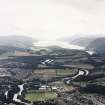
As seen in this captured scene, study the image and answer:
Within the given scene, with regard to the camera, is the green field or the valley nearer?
the green field

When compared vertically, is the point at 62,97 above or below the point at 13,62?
below

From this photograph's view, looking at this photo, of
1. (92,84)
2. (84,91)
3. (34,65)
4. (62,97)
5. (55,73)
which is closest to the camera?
(62,97)

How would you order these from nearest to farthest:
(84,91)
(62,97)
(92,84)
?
1. (62,97)
2. (84,91)
3. (92,84)

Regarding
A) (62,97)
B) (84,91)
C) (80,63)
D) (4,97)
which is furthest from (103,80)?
(80,63)

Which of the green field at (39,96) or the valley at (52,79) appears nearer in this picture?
the green field at (39,96)

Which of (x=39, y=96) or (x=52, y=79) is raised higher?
(x=52, y=79)

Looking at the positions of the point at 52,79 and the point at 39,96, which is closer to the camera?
the point at 39,96

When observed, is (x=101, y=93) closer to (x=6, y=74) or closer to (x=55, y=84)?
(x=55, y=84)

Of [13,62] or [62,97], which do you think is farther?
[13,62]
